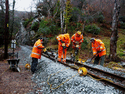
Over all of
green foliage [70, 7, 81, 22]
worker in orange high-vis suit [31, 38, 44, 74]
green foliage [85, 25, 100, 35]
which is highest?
green foliage [70, 7, 81, 22]

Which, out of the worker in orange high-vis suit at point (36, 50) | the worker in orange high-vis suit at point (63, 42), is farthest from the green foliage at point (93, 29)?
the worker in orange high-vis suit at point (36, 50)

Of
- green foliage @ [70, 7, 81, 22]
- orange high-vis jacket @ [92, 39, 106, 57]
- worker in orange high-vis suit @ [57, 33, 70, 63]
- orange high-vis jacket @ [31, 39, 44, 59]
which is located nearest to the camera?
orange high-vis jacket @ [31, 39, 44, 59]

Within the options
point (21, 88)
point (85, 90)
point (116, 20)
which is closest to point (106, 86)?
point (85, 90)

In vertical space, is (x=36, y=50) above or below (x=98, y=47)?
below

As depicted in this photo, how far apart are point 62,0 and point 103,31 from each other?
32.9 feet

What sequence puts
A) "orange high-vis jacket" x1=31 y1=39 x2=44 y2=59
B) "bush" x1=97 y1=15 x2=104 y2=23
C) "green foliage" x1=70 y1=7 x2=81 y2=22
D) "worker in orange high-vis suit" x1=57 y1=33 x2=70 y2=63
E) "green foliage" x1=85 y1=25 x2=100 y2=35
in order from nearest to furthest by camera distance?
"orange high-vis jacket" x1=31 y1=39 x2=44 y2=59 < "worker in orange high-vis suit" x1=57 y1=33 x2=70 y2=63 < "green foliage" x1=85 y1=25 x2=100 y2=35 < "green foliage" x1=70 y1=7 x2=81 y2=22 < "bush" x1=97 y1=15 x2=104 y2=23

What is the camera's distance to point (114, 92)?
287 cm

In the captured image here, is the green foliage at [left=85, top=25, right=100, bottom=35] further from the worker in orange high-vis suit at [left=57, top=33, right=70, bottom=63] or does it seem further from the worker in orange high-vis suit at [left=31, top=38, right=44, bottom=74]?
the worker in orange high-vis suit at [left=31, top=38, right=44, bottom=74]

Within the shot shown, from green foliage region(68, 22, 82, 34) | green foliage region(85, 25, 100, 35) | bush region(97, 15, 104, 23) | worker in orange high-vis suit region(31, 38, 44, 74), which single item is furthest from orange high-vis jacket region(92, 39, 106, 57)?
bush region(97, 15, 104, 23)

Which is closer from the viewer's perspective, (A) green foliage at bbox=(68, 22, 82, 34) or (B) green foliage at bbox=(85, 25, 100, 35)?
(A) green foliage at bbox=(68, 22, 82, 34)

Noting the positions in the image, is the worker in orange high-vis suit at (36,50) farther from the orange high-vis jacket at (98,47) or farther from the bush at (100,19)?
the bush at (100,19)

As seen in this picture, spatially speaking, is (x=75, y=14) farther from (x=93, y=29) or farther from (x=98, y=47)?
(x=98, y=47)

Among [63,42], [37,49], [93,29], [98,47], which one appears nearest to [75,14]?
[93,29]

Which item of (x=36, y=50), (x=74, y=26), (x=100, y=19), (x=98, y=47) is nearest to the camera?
(x=36, y=50)
